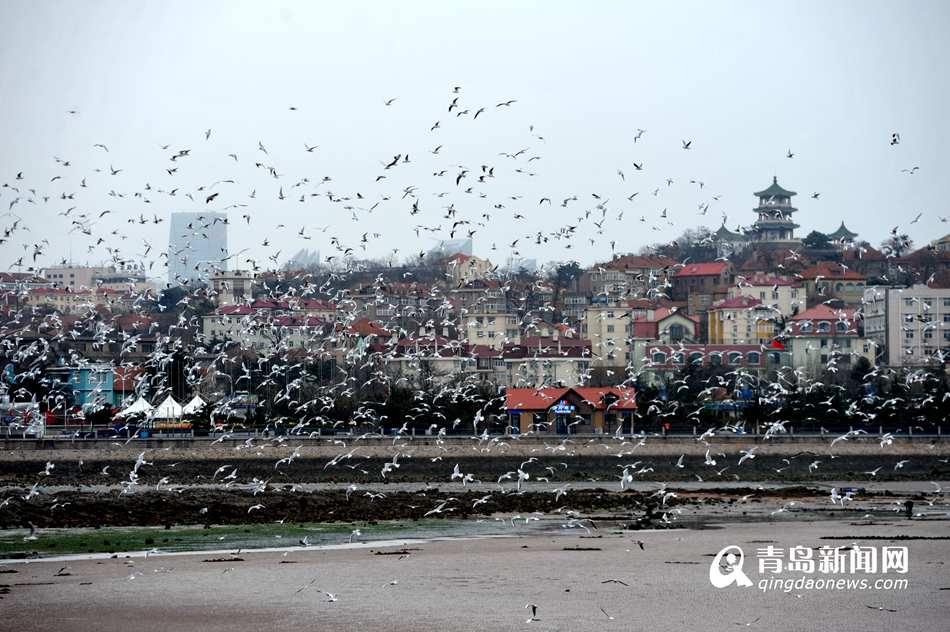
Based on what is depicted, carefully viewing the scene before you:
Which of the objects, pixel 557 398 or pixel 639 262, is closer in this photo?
pixel 557 398

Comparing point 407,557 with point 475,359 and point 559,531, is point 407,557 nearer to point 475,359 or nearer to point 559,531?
point 559,531

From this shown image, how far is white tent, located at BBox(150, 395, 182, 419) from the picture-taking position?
74438 millimetres

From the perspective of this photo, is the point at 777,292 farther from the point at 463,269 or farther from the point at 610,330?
the point at 463,269

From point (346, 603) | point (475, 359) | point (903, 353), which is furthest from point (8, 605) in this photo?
point (903, 353)

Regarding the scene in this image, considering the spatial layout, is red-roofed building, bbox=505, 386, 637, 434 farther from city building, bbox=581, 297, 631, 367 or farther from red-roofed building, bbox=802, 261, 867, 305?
red-roofed building, bbox=802, 261, 867, 305

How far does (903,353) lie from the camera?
365ft

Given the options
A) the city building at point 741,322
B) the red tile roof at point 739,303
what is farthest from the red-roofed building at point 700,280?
the city building at point 741,322

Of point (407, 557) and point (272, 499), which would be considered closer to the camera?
point (407, 557)

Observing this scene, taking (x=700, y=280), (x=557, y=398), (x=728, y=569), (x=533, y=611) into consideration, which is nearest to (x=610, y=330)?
(x=700, y=280)

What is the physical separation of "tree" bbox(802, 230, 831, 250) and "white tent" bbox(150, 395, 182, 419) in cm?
11789

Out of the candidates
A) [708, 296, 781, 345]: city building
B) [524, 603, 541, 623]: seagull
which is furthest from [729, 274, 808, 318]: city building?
[524, 603, 541, 623]: seagull

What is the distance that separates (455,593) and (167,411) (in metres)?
48.8

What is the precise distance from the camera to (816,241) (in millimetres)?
182750

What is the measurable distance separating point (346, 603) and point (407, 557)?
5.77 metres
